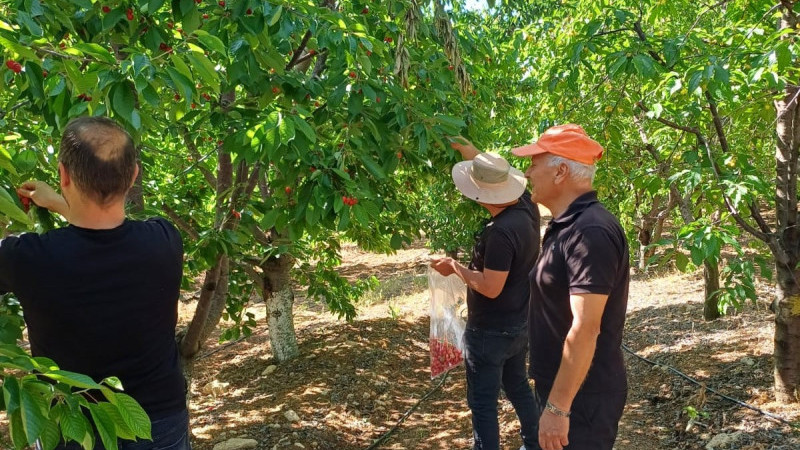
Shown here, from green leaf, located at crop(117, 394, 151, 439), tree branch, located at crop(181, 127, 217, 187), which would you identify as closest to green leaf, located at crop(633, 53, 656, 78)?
tree branch, located at crop(181, 127, 217, 187)

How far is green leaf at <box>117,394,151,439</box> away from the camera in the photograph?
3.63 feet

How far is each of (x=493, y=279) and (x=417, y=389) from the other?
3.08m

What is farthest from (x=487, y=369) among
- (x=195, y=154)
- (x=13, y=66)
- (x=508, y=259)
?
(x=195, y=154)

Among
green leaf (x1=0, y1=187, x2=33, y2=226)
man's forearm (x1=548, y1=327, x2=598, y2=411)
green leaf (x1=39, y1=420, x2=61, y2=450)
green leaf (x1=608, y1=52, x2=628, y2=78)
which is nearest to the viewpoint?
green leaf (x1=39, y1=420, x2=61, y2=450)

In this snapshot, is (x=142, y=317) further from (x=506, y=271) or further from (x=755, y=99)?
(x=755, y=99)

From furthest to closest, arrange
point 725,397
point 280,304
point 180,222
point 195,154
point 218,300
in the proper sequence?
1. point 280,304
2. point 195,154
3. point 725,397
4. point 180,222
5. point 218,300

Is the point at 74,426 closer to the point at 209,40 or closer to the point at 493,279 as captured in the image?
the point at 209,40

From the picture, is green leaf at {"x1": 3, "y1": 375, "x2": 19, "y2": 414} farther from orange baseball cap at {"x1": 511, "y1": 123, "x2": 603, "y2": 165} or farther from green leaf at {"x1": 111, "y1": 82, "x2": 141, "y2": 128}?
orange baseball cap at {"x1": 511, "y1": 123, "x2": 603, "y2": 165}

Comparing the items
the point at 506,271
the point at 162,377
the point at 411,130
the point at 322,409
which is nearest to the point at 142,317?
the point at 162,377

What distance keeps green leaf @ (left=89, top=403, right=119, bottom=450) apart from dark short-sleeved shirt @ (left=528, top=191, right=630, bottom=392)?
1574mm

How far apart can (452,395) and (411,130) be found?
3464 mm

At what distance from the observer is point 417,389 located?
5902mm

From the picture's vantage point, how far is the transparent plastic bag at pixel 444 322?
406 cm

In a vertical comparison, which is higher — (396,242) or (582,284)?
(396,242)
